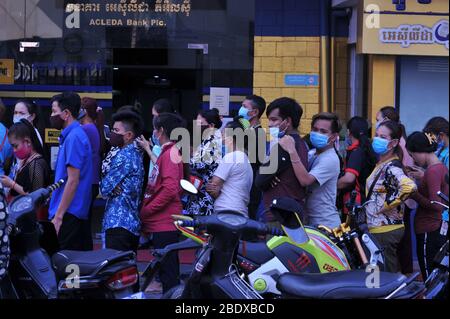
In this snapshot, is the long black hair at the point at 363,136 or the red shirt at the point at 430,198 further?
the long black hair at the point at 363,136

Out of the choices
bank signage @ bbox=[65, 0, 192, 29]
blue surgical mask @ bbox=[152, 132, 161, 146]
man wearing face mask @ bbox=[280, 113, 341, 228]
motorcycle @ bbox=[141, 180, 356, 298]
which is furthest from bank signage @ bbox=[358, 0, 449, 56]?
motorcycle @ bbox=[141, 180, 356, 298]

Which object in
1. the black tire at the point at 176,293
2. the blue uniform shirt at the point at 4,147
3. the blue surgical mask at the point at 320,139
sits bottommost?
the black tire at the point at 176,293

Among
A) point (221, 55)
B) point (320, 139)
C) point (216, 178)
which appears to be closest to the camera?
point (216, 178)

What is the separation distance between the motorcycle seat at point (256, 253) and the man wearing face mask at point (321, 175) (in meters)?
1.07

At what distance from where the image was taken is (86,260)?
570cm

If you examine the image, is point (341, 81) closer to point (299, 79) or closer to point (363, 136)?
point (299, 79)

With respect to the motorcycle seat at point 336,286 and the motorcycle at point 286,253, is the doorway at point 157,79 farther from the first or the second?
the motorcycle seat at point 336,286

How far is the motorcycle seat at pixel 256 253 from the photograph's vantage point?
19.6ft

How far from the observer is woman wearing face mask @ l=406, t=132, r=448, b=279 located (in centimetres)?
746

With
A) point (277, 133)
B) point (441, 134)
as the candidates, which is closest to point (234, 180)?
point (277, 133)

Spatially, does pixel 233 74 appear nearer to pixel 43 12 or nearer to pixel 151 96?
pixel 151 96

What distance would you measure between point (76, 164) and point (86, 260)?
1.77m

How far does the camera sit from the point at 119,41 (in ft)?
35.8

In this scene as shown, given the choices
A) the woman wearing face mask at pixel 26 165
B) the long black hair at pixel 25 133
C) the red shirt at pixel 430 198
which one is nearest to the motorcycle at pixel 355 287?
the red shirt at pixel 430 198
